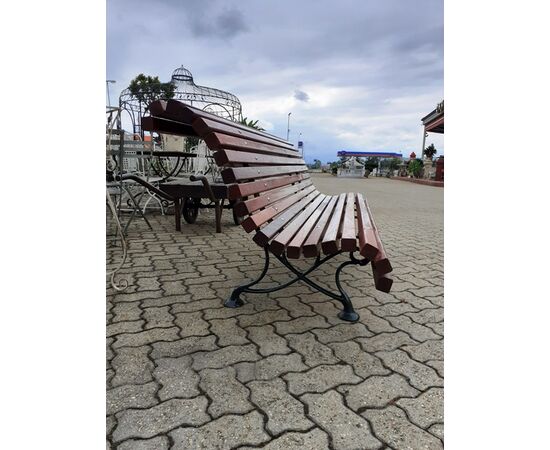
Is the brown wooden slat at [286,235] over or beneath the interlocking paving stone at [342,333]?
over

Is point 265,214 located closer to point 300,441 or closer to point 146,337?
point 146,337

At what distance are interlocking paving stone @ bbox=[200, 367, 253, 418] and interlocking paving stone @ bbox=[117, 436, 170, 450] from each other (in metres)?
0.20

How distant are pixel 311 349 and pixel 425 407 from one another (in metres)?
0.59

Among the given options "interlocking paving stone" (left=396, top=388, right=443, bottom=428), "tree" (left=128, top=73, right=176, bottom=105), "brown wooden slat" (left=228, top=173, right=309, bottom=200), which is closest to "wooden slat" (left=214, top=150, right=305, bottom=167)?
"brown wooden slat" (left=228, top=173, right=309, bottom=200)

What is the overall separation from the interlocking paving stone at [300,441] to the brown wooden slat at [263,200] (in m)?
1.04

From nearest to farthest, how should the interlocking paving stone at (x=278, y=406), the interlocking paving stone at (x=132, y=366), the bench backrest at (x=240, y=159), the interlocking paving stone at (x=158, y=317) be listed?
the interlocking paving stone at (x=278, y=406) → the interlocking paving stone at (x=132, y=366) → the bench backrest at (x=240, y=159) → the interlocking paving stone at (x=158, y=317)

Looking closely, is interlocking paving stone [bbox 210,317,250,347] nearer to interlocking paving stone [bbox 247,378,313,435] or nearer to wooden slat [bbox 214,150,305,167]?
interlocking paving stone [bbox 247,378,313,435]

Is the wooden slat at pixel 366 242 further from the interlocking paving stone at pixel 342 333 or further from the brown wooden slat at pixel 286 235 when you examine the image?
the interlocking paving stone at pixel 342 333

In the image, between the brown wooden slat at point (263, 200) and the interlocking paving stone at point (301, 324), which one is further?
the interlocking paving stone at point (301, 324)

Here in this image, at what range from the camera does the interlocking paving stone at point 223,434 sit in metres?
1.29

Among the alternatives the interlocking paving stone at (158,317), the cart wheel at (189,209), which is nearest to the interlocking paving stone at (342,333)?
the interlocking paving stone at (158,317)

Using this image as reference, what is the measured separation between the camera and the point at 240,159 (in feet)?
7.03

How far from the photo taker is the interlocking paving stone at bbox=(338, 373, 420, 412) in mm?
1534

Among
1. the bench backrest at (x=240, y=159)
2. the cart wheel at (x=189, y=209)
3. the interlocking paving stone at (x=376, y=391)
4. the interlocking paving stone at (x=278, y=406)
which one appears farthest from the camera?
the cart wheel at (x=189, y=209)
